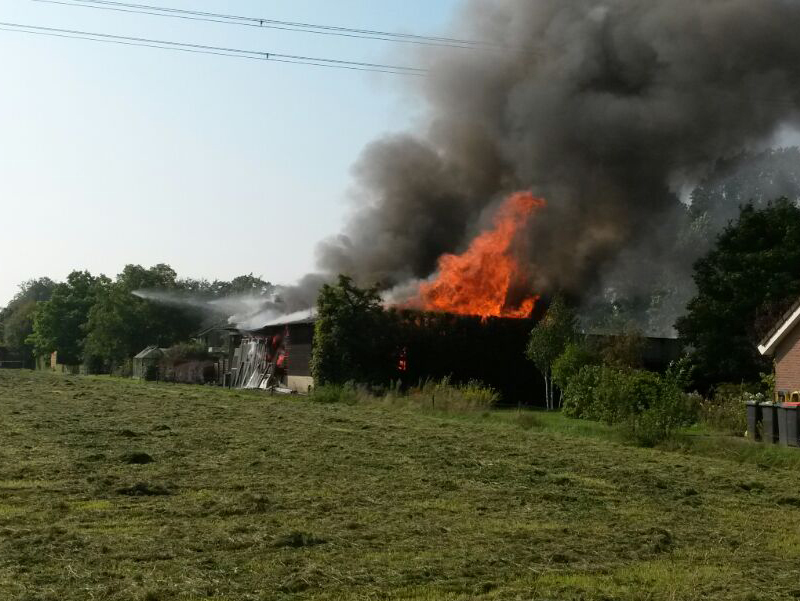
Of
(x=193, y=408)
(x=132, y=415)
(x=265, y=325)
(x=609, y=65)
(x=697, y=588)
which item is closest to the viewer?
(x=697, y=588)

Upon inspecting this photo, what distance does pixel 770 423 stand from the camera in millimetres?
21141

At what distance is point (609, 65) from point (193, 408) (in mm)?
20497

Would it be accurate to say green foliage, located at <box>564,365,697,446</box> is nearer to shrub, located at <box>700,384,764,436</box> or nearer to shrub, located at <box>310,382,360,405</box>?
shrub, located at <box>700,384,764,436</box>

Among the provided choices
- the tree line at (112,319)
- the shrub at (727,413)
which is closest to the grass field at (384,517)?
the shrub at (727,413)

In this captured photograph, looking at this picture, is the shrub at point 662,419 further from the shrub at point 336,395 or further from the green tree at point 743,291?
the green tree at point 743,291

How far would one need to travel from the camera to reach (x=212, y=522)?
9391 mm

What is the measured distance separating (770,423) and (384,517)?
46.5 feet

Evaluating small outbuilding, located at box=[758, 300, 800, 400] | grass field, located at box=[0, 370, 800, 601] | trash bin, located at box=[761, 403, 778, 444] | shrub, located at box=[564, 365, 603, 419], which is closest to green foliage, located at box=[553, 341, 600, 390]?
shrub, located at box=[564, 365, 603, 419]

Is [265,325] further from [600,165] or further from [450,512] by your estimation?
[450,512]

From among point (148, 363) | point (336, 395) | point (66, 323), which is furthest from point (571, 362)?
point (66, 323)

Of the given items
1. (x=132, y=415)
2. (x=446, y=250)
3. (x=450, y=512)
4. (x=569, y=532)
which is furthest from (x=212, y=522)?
(x=446, y=250)

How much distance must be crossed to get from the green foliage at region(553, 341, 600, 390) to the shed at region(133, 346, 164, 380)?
37051 mm

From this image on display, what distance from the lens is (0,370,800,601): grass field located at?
7141 mm

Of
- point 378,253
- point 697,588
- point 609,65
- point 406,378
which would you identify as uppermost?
point 609,65
